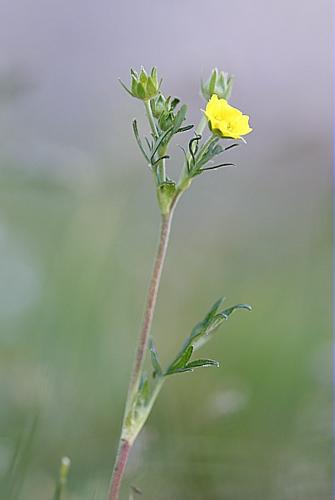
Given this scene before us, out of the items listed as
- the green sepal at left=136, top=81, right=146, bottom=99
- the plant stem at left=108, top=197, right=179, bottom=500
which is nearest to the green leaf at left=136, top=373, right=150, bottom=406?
the plant stem at left=108, top=197, right=179, bottom=500

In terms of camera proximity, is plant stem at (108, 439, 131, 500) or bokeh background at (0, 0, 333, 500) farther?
bokeh background at (0, 0, 333, 500)

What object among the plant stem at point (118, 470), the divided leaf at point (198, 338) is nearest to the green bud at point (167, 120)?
the divided leaf at point (198, 338)

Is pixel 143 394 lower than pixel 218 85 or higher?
lower

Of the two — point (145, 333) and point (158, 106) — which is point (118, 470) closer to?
point (145, 333)

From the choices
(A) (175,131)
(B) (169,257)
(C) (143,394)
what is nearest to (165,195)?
(A) (175,131)

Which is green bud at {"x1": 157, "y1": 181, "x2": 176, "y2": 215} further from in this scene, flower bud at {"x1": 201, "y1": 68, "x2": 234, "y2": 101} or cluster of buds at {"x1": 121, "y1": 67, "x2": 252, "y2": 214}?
flower bud at {"x1": 201, "y1": 68, "x2": 234, "y2": 101}

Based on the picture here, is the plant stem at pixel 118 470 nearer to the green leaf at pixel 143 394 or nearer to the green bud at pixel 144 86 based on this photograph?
the green leaf at pixel 143 394

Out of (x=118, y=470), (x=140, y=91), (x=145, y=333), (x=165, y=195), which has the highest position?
(x=140, y=91)
